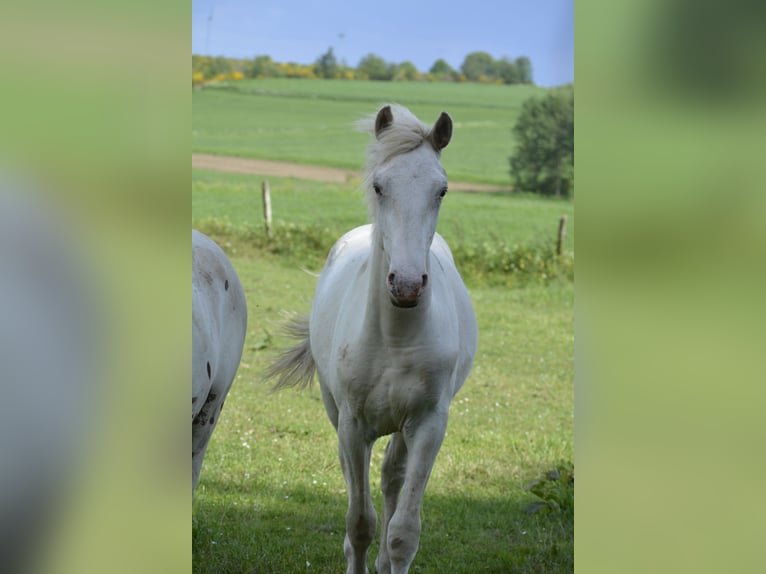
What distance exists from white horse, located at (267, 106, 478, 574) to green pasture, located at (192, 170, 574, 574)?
651 mm

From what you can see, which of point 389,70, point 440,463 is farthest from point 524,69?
point 440,463

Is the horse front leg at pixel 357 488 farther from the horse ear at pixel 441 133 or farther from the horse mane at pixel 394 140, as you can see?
the horse ear at pixel 441 133

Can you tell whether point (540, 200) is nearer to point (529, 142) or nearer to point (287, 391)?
point (529, 142)

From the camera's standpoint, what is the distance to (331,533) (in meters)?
5.09

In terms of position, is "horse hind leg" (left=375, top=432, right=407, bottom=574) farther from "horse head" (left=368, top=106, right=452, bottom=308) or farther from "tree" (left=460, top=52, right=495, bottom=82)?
"tree" (left=460, top=52, right=495, bottom=82)

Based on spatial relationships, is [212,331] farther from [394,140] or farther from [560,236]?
[560,236]

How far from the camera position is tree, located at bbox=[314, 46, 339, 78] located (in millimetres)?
47250

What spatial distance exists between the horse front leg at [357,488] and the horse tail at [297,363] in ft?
3.76

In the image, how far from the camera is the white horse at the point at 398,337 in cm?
332

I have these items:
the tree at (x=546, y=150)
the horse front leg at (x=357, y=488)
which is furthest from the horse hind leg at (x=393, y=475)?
the tree at (x=546, y=150)
